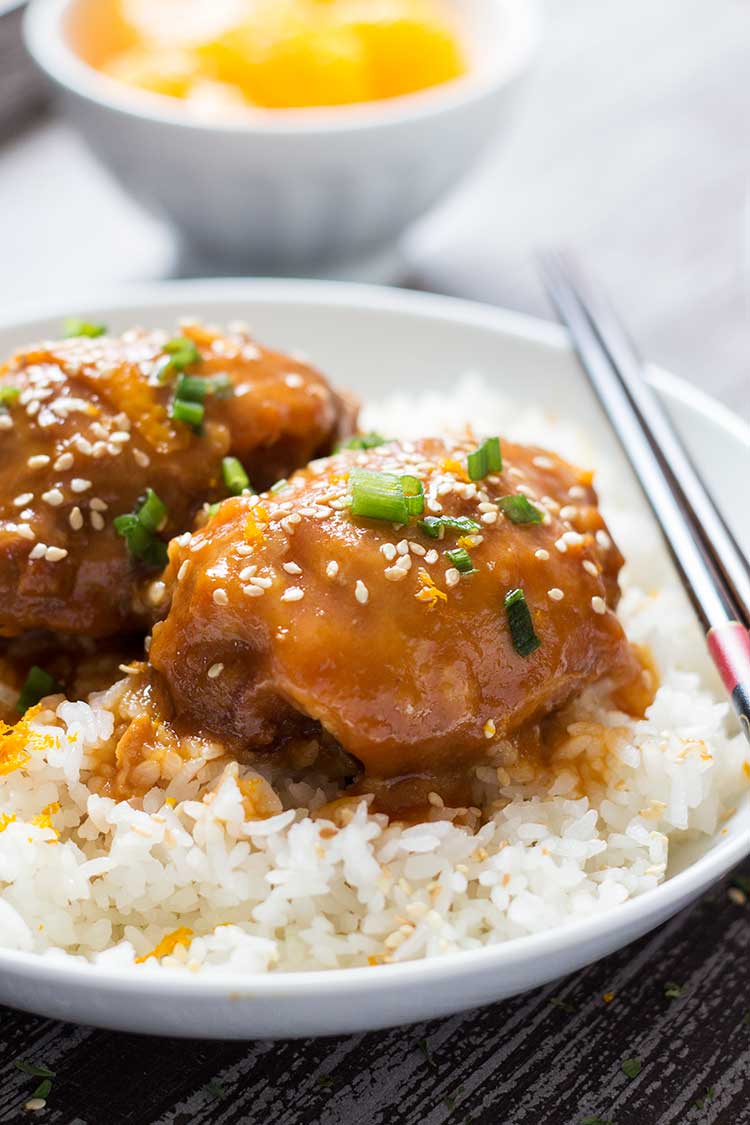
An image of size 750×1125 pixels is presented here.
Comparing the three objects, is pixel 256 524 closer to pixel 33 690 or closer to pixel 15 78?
pixel 33 690

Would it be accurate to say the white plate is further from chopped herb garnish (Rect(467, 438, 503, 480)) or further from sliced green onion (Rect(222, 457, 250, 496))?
sliced green onion (Rect(222, 457, 250, 496))

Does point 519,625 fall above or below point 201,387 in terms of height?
below

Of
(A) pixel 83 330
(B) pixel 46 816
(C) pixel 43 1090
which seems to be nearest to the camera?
(C) pixel 43 1090

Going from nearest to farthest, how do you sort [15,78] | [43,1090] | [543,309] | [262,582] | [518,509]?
[43,1090] < [262,582] < [518,509] < [543,309] < [15,78]

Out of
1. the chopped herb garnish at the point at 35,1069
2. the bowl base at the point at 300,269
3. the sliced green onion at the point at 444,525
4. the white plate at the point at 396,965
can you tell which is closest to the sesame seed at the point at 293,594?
the sliced green onion at the point at 444,525

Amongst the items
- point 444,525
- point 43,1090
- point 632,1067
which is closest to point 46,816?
point 43,1090
